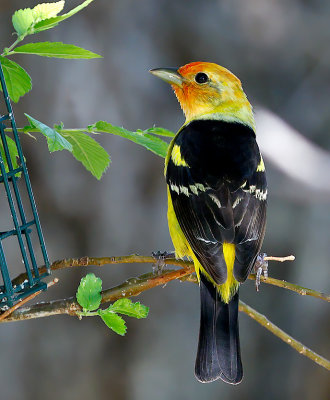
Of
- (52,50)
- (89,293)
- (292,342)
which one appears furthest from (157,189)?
(52,50)

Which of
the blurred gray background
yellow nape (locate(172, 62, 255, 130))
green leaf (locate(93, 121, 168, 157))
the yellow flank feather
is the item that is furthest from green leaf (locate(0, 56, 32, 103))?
the blurred gray background

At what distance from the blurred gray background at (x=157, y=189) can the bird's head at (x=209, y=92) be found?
1.54m

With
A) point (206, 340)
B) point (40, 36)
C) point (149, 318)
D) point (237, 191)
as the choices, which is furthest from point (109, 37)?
point (206, 340)

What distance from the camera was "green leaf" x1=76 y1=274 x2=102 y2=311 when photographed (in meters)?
1.98

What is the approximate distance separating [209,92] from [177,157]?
0.55 metres

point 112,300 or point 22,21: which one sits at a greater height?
point 22,21

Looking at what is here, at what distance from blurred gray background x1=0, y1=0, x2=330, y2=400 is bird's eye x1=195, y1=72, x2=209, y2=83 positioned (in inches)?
63.8

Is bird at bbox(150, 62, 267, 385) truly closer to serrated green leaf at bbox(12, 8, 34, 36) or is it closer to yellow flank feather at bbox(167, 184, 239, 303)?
yellow flank feather at bbox(167, 184, 239, 303)

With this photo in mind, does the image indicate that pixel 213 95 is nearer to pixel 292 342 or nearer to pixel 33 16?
pixel 292 342

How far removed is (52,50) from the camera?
6.15 feet

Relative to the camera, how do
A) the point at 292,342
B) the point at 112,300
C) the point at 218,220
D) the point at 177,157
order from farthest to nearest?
the point at 177,157 < the point at 218,220 < the point at 292,342 < the point at 112,300

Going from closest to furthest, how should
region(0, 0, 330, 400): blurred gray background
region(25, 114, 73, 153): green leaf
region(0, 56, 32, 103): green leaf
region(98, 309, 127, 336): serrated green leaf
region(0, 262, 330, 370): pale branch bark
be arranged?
region(25, 114, 73, 153): green leaf → region(98, 309, 127, 336): serrated green leaf → region(0, 262, 330, 370): pale branch bark → region(0, 56, 32, 103): green leaf → region(0, 0, 330, 400): blurred gray background

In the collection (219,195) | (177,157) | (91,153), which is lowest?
(219,195)

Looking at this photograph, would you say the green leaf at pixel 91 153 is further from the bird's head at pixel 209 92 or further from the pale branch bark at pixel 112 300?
the bird's head at pixel 209 92
